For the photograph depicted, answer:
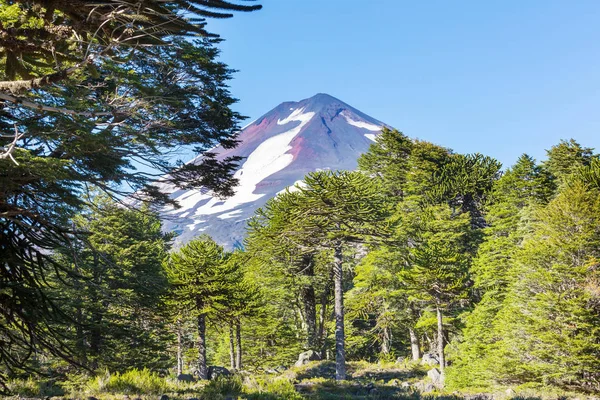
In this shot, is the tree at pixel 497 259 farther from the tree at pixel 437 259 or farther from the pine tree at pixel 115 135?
the pine tree at pixel 115 135

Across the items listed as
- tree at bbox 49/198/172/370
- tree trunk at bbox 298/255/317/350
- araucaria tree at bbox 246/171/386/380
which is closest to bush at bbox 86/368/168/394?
tree at bbox 49/198/172/370

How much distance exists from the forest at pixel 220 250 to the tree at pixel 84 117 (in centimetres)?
4

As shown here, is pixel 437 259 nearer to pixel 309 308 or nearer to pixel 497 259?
pixel 497 259


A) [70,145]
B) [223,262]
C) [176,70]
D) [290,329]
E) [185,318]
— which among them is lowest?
[290,329]

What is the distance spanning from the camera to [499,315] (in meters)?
21.9

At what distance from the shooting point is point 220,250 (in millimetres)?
24484

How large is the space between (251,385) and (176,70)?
9.25 meters

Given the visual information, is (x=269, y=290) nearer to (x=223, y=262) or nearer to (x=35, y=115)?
(x=223, y=262)

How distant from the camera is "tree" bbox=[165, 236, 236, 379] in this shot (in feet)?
71.2

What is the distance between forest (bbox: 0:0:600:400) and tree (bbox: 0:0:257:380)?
1.6 inches

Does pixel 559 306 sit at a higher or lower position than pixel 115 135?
lower

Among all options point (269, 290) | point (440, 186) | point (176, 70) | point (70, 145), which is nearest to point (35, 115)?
point (70, 145)

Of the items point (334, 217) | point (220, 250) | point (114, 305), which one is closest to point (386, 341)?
point (334, 217)

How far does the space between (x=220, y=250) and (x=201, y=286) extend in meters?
3.14
